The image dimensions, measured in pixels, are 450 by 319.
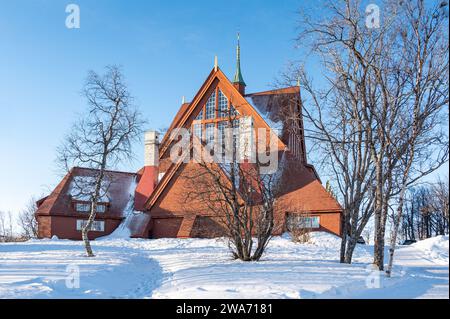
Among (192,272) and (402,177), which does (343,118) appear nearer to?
(402,177)

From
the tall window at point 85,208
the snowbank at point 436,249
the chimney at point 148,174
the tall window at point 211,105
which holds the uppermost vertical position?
the tall window at point 211,105

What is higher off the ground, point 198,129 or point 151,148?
point 198,129

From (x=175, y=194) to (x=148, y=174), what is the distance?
525 cm

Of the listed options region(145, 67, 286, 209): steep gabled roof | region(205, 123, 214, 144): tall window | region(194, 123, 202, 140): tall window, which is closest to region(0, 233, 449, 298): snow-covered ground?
region(145, 67, 286, 209): steep gabled roof

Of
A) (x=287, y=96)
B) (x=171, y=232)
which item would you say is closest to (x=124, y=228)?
(x=171, y=232)

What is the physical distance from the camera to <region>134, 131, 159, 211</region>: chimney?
37875 mm

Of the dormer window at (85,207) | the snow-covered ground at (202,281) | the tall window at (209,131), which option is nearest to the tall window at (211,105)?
the tall window at (209,131)

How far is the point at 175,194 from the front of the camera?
34438 millimetres

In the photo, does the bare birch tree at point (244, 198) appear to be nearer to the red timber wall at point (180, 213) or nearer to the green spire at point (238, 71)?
the red timber wall at point (180, 213)

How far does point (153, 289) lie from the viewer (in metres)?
11.0

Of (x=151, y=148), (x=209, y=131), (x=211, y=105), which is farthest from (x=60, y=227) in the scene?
(x=211, y=105)

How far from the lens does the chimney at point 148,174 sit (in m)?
37.9

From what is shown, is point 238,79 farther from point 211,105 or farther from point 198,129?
point 198,129

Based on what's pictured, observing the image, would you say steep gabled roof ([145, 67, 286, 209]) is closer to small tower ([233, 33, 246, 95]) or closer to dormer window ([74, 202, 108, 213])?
dormer window ([74, 202, 108, 213])
